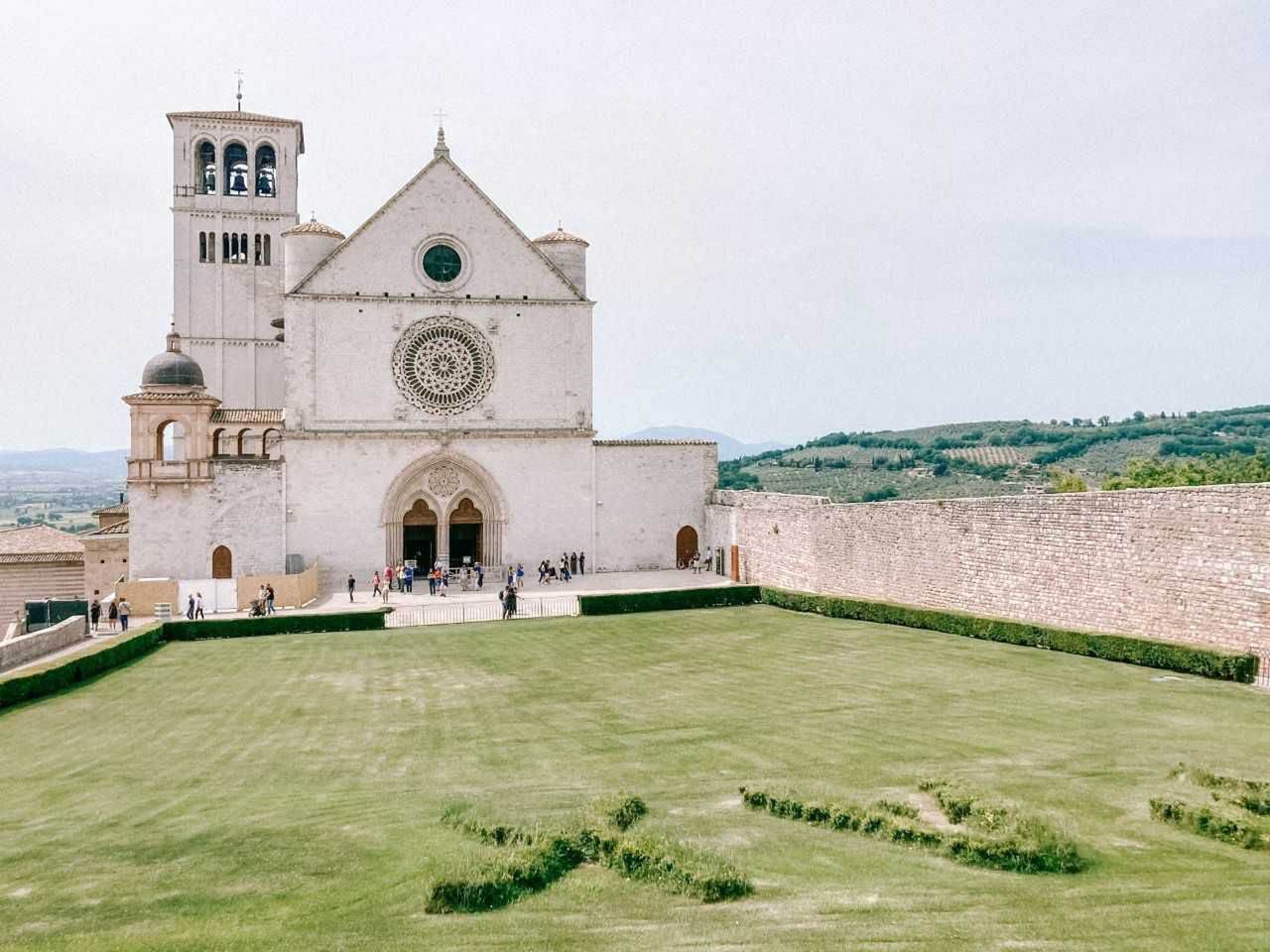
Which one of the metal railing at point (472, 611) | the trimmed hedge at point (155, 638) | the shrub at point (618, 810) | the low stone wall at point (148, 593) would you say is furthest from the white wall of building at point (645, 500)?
the shrub at point (618, 810)

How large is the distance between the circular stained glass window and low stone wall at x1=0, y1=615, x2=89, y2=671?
18.5 meters

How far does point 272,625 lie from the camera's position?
2877 centimetres

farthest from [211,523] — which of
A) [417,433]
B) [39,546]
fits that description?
[39,546]

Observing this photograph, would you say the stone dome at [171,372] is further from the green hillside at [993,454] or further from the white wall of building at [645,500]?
the green hillside at [993,454]

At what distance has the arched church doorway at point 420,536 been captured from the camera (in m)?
39.2

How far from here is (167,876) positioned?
8578 mm

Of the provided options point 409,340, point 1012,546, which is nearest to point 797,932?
point 1012,546

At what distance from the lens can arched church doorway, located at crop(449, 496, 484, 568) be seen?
131ft

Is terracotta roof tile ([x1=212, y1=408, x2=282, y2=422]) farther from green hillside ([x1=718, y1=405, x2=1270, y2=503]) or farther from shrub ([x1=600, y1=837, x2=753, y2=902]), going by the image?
green hillside ([x1=718, y1=405, x2=1270, y2=503])

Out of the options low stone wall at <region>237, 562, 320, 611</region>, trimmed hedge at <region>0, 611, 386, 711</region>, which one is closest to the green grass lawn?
trimmed hedge at <region>0, 611, 386, 711</region>

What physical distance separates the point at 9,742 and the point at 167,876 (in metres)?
9.39

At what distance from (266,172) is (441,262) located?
1706 cm

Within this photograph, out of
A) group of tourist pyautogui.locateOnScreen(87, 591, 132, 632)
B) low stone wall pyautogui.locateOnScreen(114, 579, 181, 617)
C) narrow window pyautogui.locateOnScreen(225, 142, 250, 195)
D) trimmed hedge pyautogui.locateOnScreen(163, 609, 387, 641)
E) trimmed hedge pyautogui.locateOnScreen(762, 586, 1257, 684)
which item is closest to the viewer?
trimmed hedge pyautogui.locateOnScreen(762, 586, 1257, 684)

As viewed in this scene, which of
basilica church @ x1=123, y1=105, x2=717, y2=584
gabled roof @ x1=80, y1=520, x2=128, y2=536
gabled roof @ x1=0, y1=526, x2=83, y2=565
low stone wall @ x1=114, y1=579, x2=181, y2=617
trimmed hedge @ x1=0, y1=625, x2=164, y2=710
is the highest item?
basilica church @ x1=123, y1=105, x2=717, y2=584
